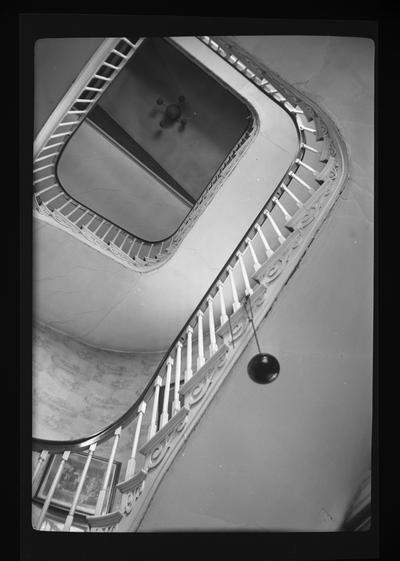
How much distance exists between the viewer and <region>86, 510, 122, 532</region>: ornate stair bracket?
8.29ft

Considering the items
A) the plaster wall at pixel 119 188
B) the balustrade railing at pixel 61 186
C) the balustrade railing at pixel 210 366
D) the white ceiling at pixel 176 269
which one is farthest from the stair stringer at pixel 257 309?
the plaster wall at pixel 119 188

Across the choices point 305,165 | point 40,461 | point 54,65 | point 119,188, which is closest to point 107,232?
point 119,188

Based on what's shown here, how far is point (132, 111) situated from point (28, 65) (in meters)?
3.68

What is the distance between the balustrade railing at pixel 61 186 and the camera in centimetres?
343

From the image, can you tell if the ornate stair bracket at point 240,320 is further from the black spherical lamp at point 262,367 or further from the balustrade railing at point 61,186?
the balustrade railing at point 61,186

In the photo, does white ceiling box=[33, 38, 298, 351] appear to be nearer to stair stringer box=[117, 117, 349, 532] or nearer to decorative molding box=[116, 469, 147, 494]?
stair stringer box=[117, 117, 349, 532]

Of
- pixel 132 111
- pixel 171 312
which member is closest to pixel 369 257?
pixel 171 312

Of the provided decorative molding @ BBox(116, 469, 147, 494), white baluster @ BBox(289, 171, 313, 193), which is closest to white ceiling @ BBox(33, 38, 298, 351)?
white baluster @ BBox(289, 171, 313, 193)

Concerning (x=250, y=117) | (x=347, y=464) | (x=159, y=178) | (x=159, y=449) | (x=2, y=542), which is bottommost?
(x=2, y=542)

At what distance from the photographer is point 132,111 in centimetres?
623

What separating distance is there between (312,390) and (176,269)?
2423 mm

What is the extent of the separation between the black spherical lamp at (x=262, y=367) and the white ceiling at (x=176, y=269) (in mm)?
1660

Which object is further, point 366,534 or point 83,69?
point 83,69

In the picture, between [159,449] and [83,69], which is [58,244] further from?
[159,449]
